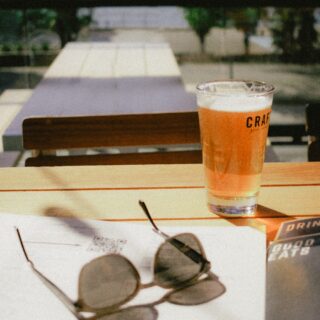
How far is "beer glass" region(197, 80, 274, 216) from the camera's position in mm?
726

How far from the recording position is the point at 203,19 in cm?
512

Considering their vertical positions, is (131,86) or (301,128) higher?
(131,86)

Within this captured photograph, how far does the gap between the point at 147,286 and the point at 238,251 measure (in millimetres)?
128

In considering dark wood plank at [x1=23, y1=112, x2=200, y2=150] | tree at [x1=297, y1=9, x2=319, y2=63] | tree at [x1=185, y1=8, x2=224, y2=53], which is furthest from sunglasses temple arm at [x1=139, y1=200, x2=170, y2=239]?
tree at [x1=185, y1=8, x2=224, y2=53]

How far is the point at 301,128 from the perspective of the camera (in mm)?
2844

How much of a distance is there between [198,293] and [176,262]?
72 mm

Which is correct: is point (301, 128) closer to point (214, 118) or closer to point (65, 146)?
point (65, 146)

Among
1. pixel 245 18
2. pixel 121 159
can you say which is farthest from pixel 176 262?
pixel 245 18

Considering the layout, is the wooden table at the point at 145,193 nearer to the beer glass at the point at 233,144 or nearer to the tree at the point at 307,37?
the beer glass at the point at 233,144

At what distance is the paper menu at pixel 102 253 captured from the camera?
21.2 inches

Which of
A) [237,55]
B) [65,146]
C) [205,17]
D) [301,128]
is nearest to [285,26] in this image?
[205,17]

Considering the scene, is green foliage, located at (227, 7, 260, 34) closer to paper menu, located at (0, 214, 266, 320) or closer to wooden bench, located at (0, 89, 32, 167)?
wooden bench, located at (0, 89, 32, 167)

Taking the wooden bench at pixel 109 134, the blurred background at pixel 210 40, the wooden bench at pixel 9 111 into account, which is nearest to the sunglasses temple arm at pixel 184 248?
the wooden bench at pixel 109 134

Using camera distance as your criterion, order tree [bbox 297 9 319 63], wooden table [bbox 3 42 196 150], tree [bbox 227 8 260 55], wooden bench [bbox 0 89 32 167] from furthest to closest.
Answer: tree [bbox 227 8 260 55]
tree [bbox 297 9 319 63]
wooden table [bbox 3 42 196 150]
wooden bench [bbox 0 89 32 167]
